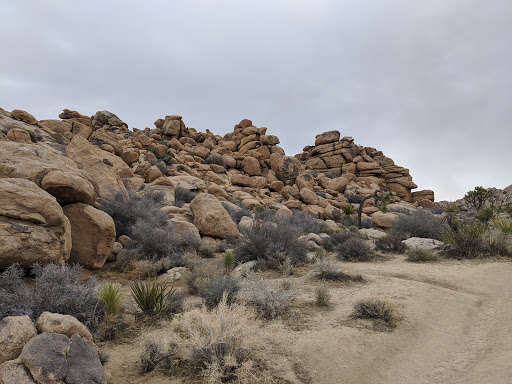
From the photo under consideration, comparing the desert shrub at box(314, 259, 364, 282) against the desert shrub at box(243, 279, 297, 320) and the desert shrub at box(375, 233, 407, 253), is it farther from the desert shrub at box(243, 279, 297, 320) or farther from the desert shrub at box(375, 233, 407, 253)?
the desert shrub at box(375, 233, 407, 253)

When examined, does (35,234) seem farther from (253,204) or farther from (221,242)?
(253,204)

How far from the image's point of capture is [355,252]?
1052cm

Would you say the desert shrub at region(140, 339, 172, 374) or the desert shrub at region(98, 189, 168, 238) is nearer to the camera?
the desert shrub at region(140, 339, 172, 374)

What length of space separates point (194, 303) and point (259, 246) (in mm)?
3677

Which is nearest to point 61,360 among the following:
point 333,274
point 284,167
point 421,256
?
point 333,274

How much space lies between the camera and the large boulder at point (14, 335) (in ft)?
9.42

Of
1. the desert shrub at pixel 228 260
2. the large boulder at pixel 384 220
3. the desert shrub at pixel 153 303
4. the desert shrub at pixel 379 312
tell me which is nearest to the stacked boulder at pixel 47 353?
the desert shrub at pixel 153 303

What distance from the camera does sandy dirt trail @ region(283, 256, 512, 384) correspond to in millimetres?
3627

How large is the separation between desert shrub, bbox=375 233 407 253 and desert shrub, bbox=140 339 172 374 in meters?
10.1

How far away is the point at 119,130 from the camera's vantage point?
37.8 meters

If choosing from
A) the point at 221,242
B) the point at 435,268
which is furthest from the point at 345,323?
the point at 221,242

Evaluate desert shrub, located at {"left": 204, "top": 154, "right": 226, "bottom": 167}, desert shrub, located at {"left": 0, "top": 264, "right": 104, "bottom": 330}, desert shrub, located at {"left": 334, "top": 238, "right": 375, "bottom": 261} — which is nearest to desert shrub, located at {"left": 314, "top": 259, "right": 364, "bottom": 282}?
desert shrub, located at {"left": 334, "top": 238, "right": 375, "bottom": 261}

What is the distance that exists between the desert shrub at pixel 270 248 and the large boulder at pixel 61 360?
19.1ft

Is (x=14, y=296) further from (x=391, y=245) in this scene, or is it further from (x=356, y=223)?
(x=356, y=223)
